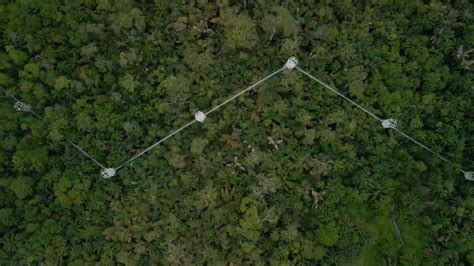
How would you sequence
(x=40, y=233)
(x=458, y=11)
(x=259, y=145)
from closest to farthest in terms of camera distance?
(x=40, y=233)
(x=259, y=145)
(x=458, y=11)

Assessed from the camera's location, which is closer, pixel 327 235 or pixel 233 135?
pixel 327 235

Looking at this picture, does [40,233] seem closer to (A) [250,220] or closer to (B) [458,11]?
(A) [250,220]

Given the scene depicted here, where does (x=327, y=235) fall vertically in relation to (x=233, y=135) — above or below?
below

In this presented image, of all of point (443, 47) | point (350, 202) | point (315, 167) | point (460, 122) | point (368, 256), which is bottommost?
point (368, 256)

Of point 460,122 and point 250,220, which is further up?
point 460,122

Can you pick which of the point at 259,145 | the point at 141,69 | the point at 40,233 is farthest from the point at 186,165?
the point at 40,233

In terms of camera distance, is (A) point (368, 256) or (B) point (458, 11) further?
(B) point (458, 11)

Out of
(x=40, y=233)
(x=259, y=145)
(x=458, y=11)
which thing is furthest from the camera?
(x=458, y=11)
